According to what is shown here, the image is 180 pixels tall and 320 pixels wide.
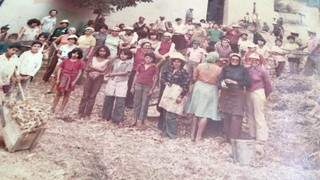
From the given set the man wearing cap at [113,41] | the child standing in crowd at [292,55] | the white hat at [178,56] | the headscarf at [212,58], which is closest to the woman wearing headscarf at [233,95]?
the headscarf at [212,58]

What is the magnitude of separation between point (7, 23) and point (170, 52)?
128cm

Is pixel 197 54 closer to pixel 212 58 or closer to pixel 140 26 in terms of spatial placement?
pixel 212 58

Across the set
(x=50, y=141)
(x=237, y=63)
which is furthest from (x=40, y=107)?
(x=237, y=63)

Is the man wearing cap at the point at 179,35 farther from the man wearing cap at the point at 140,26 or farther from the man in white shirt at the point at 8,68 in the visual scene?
the man in white shirt at the point at 8,68

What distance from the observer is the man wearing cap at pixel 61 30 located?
13.6ft

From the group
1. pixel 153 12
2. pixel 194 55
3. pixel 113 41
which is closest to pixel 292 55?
pixel 194 55

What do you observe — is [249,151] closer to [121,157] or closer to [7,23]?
[121,157]

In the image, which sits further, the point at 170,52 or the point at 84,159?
the point at 170,52

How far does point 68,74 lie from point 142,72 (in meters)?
0.57

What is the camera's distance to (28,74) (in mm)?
4066

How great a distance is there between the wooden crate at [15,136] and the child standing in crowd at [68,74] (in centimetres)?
37

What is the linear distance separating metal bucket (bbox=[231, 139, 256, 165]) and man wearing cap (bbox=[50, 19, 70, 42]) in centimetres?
155

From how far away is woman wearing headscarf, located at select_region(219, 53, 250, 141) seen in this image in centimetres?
405

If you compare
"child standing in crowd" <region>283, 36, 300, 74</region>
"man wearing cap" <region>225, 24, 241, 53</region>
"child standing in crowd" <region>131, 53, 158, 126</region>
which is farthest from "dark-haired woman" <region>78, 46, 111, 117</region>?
"child standing in crowd" <region>283, 36, 300, 74</region>
